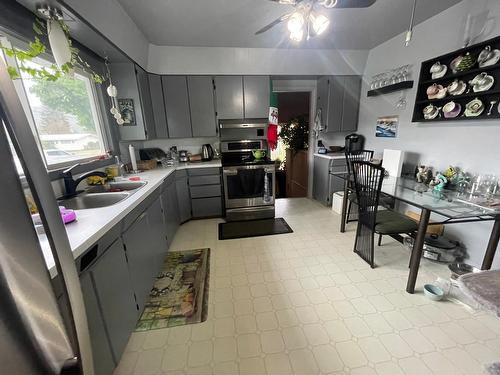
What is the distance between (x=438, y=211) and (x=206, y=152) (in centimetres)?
299

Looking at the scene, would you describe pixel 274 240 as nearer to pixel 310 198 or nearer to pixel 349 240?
pixel 349 240

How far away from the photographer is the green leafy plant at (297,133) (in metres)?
4.65

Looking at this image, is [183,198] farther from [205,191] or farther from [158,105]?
[158,105]

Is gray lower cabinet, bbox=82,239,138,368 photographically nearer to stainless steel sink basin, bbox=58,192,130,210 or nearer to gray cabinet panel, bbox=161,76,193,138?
stainless steel sink basin, bbox=58,192,130,210

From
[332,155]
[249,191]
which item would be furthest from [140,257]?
[332,155]

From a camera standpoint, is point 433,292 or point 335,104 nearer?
point 433,292

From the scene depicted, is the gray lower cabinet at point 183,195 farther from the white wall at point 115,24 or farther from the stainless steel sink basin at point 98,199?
the white wall at point 115,24

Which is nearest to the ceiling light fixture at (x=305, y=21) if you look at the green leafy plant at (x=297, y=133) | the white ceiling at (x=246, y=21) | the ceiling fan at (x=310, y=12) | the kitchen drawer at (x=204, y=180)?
the ceiling fan at (x=310, y=12)

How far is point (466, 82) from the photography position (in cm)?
212

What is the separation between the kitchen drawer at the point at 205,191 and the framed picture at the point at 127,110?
120 cm

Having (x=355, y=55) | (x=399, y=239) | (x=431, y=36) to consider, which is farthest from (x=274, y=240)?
(x=355, y=55)

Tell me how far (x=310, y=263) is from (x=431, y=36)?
9.65 ft

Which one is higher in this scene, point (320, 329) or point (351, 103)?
point (351, 103)

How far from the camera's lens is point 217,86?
331cm
